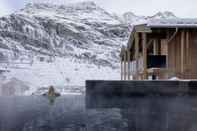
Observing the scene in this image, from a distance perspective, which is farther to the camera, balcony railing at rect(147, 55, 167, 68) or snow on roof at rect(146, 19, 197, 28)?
balcony railing at rect(147, 55, 167, 68)

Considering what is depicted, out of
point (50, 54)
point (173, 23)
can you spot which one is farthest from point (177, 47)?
point (50, 54)

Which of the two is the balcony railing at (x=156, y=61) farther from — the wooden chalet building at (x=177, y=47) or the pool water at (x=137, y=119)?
the pool water at (x=137, y=119)

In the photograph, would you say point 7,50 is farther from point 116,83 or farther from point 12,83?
point 116,83

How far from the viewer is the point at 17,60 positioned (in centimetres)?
13900

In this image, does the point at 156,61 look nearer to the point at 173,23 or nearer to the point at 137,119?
the point at 173,23

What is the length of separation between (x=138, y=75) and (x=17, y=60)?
4635 inches

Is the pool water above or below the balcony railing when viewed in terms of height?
below

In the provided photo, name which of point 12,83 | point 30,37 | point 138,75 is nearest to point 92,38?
point 30,37

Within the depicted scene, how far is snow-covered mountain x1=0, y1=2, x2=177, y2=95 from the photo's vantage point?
11219 centimetres

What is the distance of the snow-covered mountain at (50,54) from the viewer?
368ft

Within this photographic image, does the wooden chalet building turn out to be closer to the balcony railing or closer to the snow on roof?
the snow on roof

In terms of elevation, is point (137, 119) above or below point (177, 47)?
below

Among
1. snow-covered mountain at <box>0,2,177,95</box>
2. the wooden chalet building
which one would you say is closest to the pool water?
the wooden chalet building

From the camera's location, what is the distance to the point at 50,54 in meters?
154
